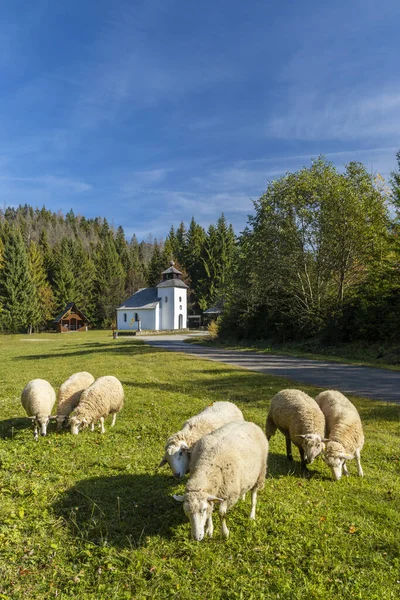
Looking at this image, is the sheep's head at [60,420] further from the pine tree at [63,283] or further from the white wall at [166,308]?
the pine tree at [63,283]

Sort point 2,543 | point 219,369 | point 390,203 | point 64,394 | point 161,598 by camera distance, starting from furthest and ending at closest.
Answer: point 390,203 → point 219,369 → point 64,394 → point 2,543 → point 161,598

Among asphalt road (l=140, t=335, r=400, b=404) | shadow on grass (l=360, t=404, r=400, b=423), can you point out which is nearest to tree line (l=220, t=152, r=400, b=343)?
asphalt road (l=140, t=335, r=400, b=404)

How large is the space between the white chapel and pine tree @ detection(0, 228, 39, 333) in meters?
15.7

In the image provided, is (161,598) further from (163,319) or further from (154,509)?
(163,319)

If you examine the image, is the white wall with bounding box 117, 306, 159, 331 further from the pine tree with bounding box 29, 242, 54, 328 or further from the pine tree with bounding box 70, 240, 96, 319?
the pine tree with bounding box 29, 242, 54, 328

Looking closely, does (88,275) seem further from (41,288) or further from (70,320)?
(70,320)

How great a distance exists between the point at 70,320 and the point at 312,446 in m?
69.7

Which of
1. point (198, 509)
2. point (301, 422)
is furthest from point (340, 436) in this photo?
point (198, 509)

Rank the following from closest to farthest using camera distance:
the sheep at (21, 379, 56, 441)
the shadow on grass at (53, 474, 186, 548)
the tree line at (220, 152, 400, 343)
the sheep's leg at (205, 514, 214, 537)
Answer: the sheep's leg at (205, 514, 214, 537) → the shadow on grass at (53, 474, 186, 548) → the sheep at (21, 379, 56, 441) → the tree line at (220, 152, 400, 343)

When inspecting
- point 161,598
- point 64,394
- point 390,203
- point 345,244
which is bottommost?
point 161,598

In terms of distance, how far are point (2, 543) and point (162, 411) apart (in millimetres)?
5938

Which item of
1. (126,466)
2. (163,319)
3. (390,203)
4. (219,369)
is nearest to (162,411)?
(126,466)

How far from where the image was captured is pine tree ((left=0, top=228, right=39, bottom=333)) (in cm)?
6306

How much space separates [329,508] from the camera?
523 centimetres
